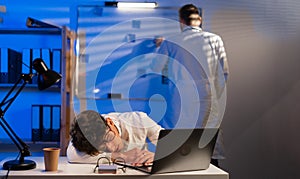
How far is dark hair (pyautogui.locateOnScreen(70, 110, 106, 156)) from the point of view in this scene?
1.89 meters

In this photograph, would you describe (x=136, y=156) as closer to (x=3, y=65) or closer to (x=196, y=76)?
(x=196, y=76)

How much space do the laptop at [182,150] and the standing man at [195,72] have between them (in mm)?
1289

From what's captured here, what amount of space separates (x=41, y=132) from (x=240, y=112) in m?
1.80

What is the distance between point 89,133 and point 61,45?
157 cm

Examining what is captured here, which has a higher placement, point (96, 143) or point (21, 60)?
point (21, 60)

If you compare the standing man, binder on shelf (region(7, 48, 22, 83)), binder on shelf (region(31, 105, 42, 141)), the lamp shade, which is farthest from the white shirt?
the lamp shade

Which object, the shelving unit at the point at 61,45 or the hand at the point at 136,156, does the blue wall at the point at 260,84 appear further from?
the hand at the point at 136,156

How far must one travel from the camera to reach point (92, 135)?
1.91 meters

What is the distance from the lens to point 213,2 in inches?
141

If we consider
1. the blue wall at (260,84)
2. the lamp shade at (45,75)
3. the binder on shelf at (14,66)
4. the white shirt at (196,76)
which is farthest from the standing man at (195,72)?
the lamp shade at (45,75)

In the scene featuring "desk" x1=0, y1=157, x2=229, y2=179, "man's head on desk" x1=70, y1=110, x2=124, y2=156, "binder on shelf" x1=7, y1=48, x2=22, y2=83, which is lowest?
"desk" x1=0, y1=157, x2=229, y2=179

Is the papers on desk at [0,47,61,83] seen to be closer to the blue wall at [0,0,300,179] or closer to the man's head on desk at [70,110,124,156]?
the man's head on desk at [70,110,124,156]

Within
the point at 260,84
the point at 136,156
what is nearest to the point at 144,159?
the point at 136,156

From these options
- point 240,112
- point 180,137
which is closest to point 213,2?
point 240,112
